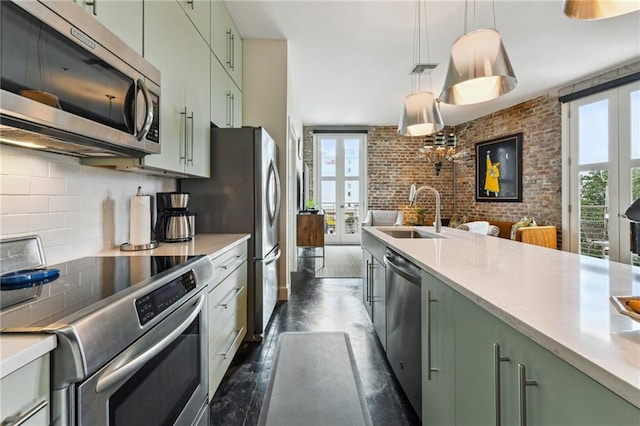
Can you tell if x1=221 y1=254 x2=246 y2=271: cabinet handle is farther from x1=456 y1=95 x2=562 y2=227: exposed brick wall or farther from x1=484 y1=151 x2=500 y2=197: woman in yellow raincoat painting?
x1=484 y1=151 x2=500 y2=197: woman in yellow raincoat painting

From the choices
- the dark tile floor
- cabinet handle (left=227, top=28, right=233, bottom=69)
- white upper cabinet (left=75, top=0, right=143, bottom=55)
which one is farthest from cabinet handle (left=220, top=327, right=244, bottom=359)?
cabinet handle (left=227, top=28, right=233, bottom=69)

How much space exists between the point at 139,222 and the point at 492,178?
6.73 meters

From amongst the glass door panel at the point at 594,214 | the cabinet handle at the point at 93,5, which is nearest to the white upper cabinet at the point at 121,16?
the cabinet handle at the point at 93,5

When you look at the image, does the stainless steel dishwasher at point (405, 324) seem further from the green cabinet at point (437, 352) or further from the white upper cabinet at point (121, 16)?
the white upper cabinet at point (121, 16)

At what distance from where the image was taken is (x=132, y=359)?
0.86m

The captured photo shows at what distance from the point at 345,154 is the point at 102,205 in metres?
6.67

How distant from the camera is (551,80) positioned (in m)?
4.64

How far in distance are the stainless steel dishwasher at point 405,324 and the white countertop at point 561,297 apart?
134 millimetres

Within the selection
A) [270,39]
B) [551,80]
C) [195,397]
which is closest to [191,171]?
[195,397]

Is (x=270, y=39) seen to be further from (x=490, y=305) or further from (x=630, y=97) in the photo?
(x=630, y=97)

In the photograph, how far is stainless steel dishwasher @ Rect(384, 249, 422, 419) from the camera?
1.56m

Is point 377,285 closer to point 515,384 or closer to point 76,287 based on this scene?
point 515,384

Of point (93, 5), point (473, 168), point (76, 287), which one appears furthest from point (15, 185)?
point (473, 168)

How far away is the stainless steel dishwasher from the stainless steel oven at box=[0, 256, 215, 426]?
1.01 m
